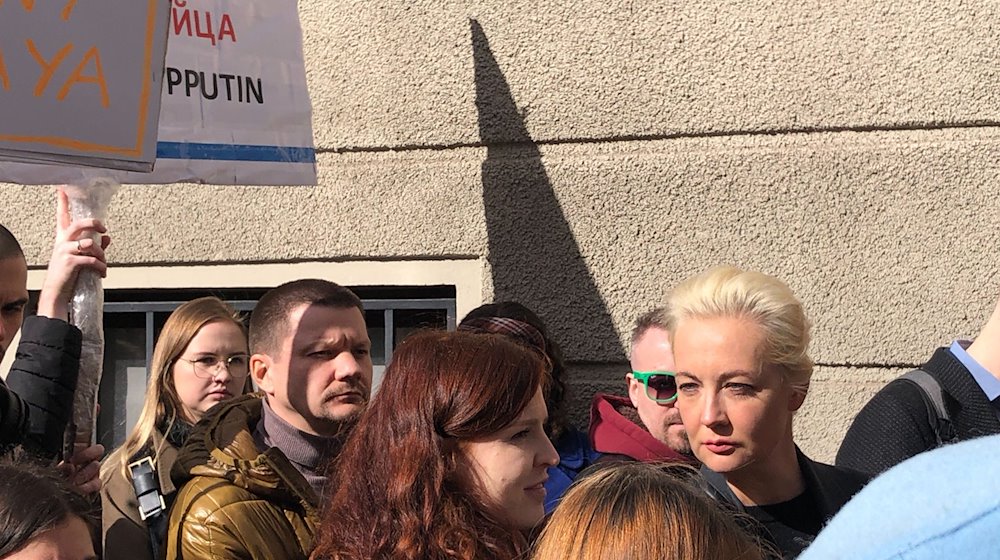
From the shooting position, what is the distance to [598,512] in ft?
4.77

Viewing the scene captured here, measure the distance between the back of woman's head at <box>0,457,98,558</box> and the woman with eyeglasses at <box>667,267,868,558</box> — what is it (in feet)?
3.81

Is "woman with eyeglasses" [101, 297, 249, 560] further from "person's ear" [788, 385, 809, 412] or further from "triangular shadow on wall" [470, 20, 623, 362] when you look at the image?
"person's ear" [788, 385, 809, 412]

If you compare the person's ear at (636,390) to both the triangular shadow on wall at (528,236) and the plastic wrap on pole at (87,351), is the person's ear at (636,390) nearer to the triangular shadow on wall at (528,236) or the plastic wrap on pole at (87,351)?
the triangular shadow on wall at (528,236)

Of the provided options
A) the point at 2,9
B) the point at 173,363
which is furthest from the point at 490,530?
the point at 173,363

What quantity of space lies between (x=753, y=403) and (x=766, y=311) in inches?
7.2

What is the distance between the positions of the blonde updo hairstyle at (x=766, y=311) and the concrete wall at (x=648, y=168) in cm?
127

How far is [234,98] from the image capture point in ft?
11.3

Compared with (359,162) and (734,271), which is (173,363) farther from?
(734,271)

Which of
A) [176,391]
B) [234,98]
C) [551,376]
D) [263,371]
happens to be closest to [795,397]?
[551,376]

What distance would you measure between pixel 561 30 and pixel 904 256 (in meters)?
1.29

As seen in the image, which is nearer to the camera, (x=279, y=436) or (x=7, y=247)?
(x=7, y=247)

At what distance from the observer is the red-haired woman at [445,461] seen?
201 cm

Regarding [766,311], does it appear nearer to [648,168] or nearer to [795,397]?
[795,397]

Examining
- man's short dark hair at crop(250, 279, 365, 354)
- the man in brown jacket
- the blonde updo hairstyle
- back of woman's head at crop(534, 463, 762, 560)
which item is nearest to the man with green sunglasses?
the blonde updo hairstyle
